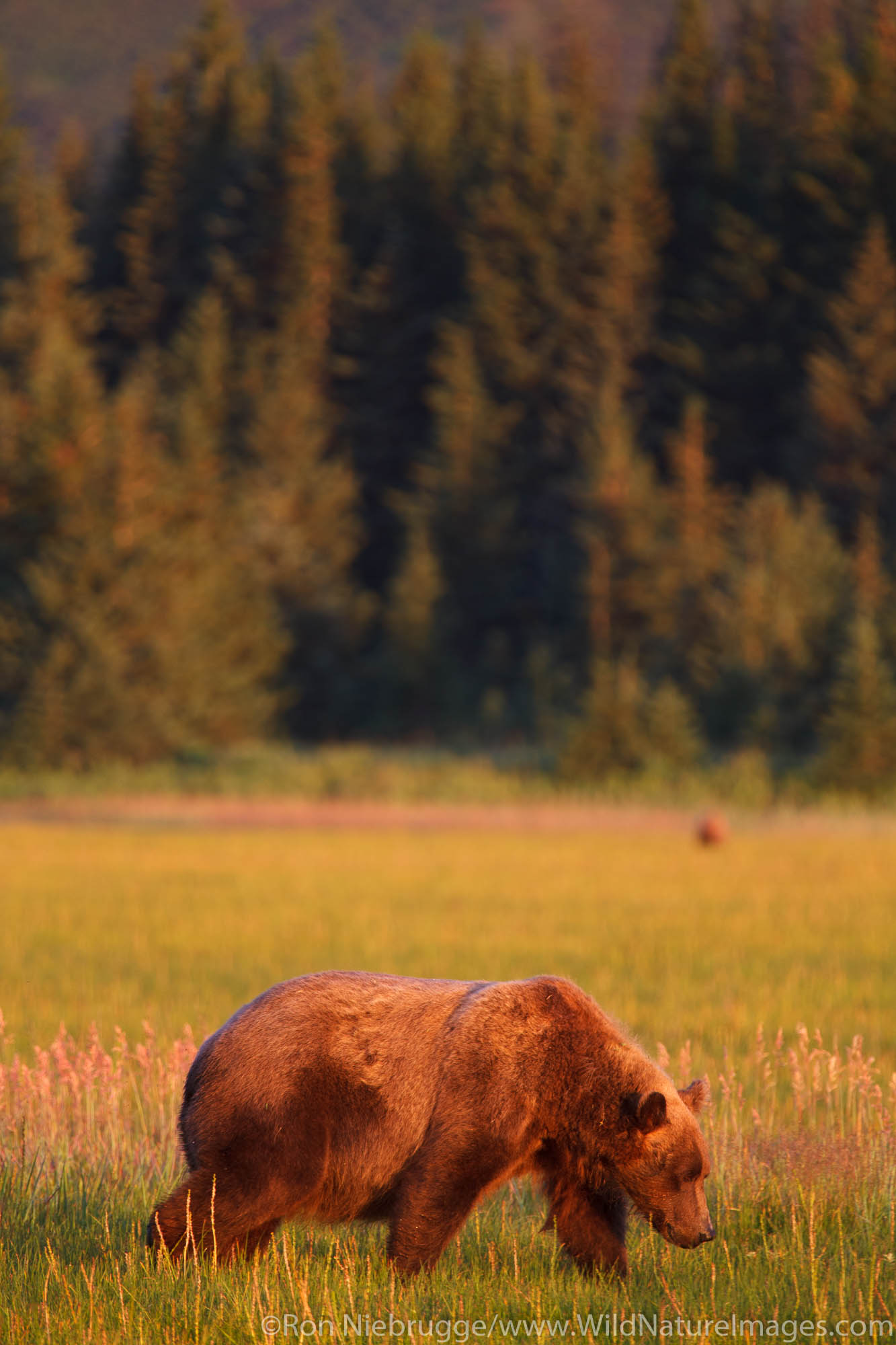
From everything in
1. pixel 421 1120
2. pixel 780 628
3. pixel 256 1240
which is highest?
pixel 780 628

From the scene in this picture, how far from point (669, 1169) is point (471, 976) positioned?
27.7 ft

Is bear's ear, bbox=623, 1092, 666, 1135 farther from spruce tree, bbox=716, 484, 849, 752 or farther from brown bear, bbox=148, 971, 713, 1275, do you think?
spruce tree, bbox=716, 484, 849, 752

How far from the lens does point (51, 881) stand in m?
22.9

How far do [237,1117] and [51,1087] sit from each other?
472 cm

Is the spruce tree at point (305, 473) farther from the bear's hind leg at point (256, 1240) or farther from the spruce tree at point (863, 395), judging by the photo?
the bear's hind leg at point (256, 1240)

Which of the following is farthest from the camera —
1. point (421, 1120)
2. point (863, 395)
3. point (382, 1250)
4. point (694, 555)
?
point (863, 395)

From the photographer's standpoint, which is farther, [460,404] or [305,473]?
[305,473]

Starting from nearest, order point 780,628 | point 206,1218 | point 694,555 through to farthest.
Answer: point 206,1218
point 780,628
point 694,555

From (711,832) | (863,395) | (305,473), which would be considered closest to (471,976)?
(711,832)

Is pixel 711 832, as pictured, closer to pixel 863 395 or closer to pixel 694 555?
pixel 694 555

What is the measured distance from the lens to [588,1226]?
575 centimetres

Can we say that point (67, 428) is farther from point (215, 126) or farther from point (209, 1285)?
point (209, 1285)

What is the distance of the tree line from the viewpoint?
164ft

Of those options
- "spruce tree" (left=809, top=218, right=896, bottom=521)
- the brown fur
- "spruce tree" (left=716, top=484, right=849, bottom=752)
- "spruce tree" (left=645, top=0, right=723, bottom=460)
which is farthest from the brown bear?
"spruce tree" (left=645, top=0, right=723, bottom=460)
